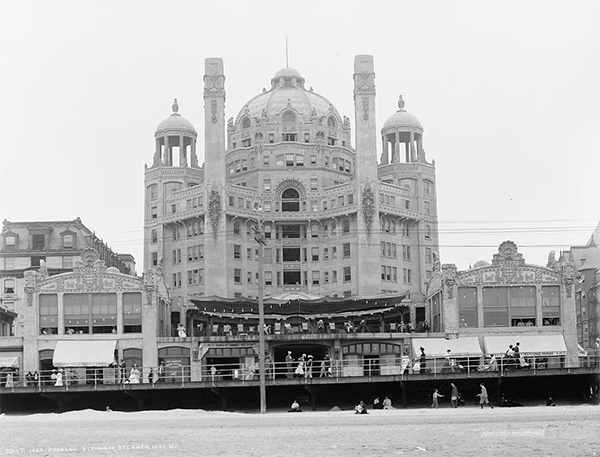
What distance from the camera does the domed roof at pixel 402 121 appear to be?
15175 centimetres

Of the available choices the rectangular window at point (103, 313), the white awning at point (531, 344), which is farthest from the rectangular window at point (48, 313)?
the white awning at point (531, 344)

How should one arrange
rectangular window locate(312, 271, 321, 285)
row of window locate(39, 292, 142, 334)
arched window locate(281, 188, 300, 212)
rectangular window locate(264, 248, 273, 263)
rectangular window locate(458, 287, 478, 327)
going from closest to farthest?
row of window locate(39, 292, 142, 334)
rectangular window locate(458, 287, 478, 327)
rectangular window locate(264, 248, 273, 263)
rectangular window locate(312, 271, 321, 285)
arched window locate(281, 188, 300, 212)

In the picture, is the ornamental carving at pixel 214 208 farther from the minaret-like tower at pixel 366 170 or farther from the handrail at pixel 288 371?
the handrail at pixel 288 371

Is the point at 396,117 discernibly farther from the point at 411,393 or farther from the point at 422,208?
the point at 411,393

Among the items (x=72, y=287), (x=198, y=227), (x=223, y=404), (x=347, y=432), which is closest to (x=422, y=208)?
(x=198, y=227)

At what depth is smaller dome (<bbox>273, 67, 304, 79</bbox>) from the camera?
531ft

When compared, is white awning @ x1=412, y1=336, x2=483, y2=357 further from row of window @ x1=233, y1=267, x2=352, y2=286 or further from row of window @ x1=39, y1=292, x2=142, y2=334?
row of window @ x1=233, y1=267, x2=352, y2=286

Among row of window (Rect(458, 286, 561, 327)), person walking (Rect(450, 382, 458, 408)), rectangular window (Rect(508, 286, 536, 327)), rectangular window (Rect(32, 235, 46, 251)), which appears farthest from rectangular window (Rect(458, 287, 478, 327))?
rectangular window (Rect(32, 235, 46, 251))

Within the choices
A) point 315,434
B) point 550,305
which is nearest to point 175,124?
point 550,305

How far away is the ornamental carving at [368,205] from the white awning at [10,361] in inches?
2024

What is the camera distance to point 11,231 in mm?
146000

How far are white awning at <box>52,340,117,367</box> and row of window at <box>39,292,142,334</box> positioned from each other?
1.51 metres

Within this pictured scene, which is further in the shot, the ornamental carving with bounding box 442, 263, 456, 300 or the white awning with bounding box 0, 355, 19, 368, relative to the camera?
the ornamental carving with bounding box 442, 263, 456, 300

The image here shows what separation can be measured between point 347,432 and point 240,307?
5462 cm
